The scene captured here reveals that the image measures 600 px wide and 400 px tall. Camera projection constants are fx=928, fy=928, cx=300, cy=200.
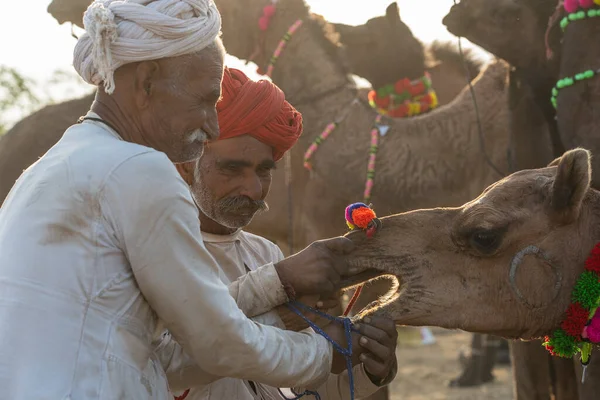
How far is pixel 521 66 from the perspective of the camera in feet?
19.7

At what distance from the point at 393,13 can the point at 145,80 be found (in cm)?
617

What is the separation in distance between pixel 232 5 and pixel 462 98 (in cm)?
217

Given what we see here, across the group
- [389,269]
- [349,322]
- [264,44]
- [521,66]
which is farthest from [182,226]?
[264,44]

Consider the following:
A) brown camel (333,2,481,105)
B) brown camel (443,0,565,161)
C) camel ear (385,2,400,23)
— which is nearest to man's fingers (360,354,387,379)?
brown camel (443,0,565,161)

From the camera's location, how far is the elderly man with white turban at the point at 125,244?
2309 mm

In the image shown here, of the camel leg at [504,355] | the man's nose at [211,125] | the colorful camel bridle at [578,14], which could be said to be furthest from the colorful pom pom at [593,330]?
the camel leg at [504,355]

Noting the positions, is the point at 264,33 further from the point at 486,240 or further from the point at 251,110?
the point at 486,240

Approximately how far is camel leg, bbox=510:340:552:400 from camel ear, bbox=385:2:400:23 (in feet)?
12.3

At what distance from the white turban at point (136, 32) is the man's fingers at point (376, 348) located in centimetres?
107

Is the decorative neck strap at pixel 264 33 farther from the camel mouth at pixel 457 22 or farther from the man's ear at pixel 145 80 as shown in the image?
the man's ear at pixel 145 80

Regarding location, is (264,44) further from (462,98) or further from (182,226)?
(182,226)

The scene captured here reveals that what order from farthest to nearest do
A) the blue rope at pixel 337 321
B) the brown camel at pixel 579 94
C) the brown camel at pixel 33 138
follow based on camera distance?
the brown camel at pixel 33 138 → the brown camel at pixel 579 94 → the blue rope at pixel 337 321

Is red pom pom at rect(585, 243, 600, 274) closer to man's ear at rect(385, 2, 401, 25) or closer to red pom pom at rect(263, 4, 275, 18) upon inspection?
red pom pom at rect(263, 4, 275, 18)

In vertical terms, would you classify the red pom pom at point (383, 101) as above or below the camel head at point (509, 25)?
below
